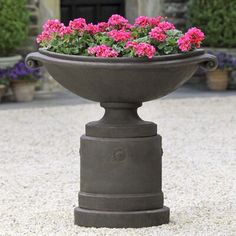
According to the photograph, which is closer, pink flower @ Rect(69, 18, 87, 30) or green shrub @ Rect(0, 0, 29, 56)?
pink flower @ Rect(69, 18, 87, 30)

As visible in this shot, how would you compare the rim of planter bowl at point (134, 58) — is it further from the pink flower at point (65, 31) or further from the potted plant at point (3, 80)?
the potted plant at point (3, 80)

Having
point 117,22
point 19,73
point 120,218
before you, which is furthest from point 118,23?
point 19,73

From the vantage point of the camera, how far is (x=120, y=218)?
6.33m

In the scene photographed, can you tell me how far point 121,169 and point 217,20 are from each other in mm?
7598

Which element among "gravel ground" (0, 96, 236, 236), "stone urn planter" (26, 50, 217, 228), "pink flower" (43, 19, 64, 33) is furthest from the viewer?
"gravel ground" (0, 96, 236, 236)

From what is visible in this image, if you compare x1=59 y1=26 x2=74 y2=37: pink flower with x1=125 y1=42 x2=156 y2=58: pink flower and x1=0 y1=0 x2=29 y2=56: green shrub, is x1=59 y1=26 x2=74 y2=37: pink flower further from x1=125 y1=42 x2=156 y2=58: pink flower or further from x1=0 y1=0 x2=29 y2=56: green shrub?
x1=0 y1=0 x2=29 y2=56: green shrub

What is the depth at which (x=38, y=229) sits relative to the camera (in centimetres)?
642

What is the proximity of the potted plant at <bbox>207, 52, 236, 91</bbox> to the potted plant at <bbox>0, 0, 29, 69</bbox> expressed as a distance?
249cm

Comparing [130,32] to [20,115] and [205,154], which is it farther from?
[20,115]

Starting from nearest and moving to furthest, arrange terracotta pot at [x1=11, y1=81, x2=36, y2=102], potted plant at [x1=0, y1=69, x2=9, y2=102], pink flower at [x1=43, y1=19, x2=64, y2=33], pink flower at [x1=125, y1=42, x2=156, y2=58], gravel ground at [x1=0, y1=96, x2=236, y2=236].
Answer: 1. pink flower at [x1=125, y1=42, x2=156, y2=58]
2. pink flower at [x1=43, y1=19, x2=64, y2=33]
3. gravel ground at [x1=0, y1=96, x2=236, y2=236]
4. potted plant at [x1=0, y1=69, x2=9, y2=102]
5. terracotta pot at [x1=11, y1=81, x2=36, y2=102]

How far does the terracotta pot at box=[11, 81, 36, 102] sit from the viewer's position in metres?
12.8

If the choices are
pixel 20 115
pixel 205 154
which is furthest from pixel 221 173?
pixel 20 115

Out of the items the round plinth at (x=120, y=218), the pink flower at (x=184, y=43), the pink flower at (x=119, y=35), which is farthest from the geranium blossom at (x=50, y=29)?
the round plinth at (x=120, y=218)

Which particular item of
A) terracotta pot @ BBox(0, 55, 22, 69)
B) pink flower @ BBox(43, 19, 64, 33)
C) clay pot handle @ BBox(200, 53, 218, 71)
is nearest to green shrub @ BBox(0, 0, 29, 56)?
terracotta pot @ BBox(0, 55, 22, 69)
